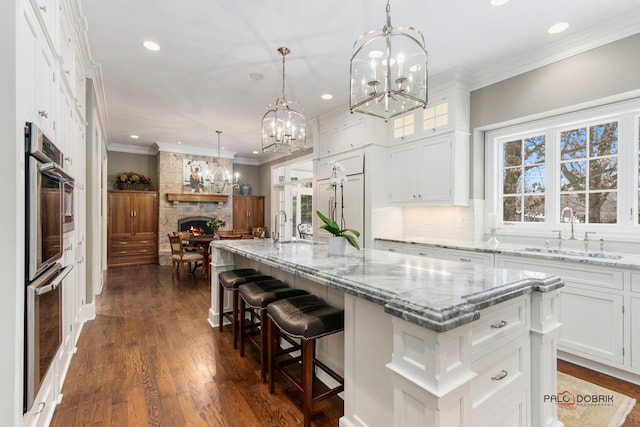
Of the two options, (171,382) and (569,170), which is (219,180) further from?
(569,170)

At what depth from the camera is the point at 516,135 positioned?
3596mm

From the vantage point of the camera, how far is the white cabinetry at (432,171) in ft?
12.1

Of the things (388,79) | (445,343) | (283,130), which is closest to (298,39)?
(283,130)

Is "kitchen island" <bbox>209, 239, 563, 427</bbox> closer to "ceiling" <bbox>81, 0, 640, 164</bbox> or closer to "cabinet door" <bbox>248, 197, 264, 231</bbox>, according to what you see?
"ceiling" <bbox>81, 0, 640, 164</bbox>

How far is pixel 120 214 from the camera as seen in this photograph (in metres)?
7.28

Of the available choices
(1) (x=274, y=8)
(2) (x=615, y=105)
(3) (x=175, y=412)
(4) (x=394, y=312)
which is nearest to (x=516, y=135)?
(2) (x=615, y=105)

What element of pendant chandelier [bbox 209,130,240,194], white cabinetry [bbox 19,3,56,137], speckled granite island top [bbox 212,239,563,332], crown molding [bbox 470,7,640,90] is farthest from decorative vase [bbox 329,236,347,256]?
pendant chandelier [bbox 209,130,240,194]

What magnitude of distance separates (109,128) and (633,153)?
7920 millimetres

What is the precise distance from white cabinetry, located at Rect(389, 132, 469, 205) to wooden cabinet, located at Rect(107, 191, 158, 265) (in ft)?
20.5

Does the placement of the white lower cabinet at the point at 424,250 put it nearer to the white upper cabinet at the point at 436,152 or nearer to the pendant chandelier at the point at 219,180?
the white upper cabinet at the point at 436,152

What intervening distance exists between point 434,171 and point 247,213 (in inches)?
255

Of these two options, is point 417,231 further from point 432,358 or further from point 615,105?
point 432,358

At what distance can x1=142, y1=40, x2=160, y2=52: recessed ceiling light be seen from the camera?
3.02m

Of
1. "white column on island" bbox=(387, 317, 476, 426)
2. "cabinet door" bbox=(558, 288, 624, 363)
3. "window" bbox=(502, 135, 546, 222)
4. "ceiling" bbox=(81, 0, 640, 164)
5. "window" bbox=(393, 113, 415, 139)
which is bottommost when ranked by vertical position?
"cabinet door" bbox=(558, 288, 624, 363)
